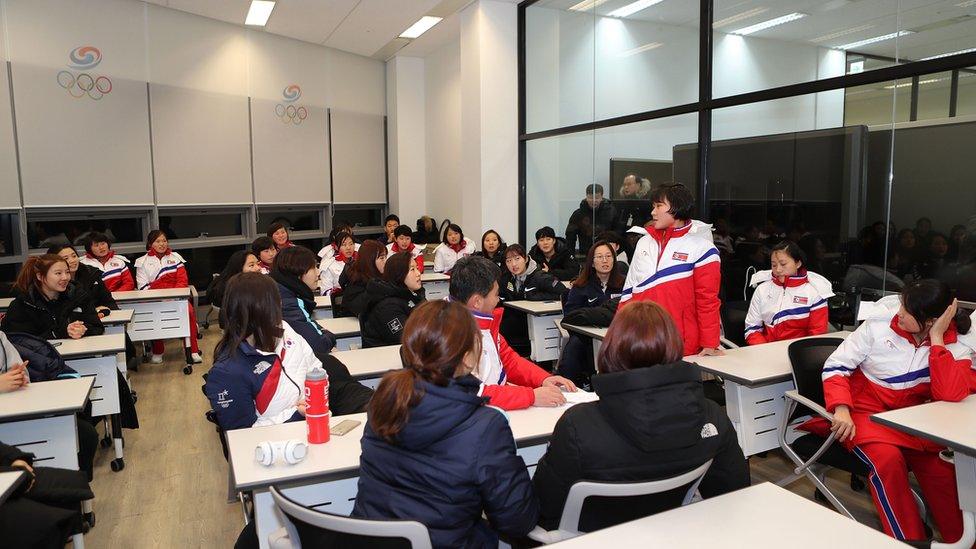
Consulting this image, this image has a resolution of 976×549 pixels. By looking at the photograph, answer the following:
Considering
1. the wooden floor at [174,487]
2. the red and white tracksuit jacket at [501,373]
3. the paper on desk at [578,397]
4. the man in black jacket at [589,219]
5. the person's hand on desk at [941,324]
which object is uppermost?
the man in black jacket at [589,219]

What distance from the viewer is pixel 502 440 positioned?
5.30 ft

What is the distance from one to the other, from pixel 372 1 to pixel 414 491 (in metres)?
6.48

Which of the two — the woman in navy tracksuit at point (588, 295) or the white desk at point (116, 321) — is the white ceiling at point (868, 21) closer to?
the woman in navy tracksuit at point (588, 295)

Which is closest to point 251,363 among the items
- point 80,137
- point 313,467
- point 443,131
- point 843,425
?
point 313,467

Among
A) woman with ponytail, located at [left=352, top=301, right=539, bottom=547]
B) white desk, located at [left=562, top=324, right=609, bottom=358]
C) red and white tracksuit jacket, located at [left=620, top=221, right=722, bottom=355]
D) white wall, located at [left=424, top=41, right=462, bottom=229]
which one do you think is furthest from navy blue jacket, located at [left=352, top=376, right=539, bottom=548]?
white wall, located at [left=424, top=41, right=462, bottom=229]

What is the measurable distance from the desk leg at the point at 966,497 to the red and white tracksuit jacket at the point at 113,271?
6.56 m

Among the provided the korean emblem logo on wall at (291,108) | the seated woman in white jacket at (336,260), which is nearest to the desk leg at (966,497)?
the seated woman in white jacket at (336,260)

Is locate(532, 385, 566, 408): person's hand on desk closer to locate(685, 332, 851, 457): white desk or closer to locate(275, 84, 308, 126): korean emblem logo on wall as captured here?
locate(685, 332, 851, 457): white desk

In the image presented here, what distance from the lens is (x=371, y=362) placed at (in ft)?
10.5

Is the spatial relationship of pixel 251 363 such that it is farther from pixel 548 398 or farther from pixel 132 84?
pixel 132 84

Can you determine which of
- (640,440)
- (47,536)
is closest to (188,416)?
(47,536)

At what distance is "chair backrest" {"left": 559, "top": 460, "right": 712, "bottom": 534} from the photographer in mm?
1651

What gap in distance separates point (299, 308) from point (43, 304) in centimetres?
191

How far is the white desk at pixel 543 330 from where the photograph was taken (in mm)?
5145
